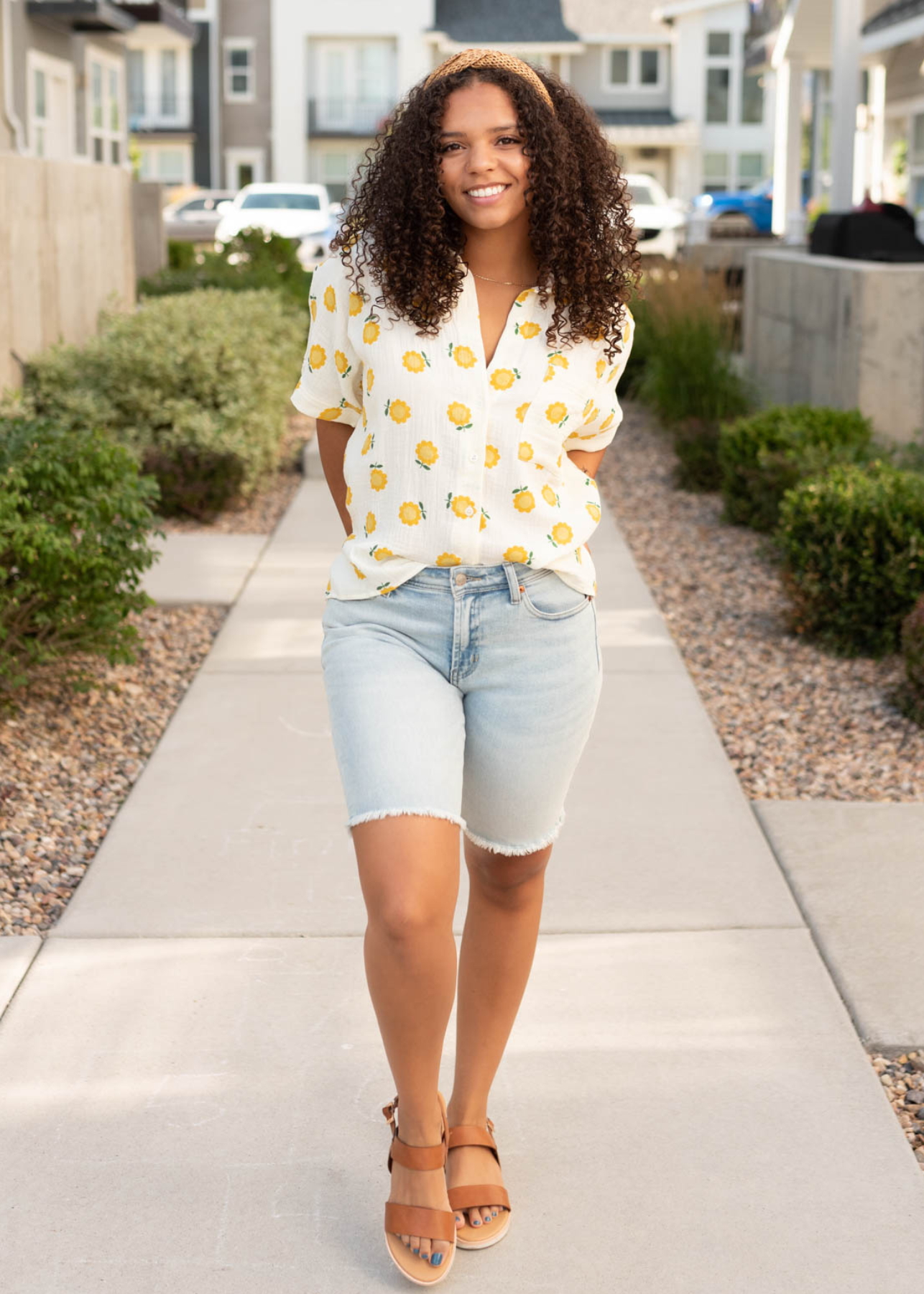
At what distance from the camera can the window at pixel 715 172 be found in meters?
45.0

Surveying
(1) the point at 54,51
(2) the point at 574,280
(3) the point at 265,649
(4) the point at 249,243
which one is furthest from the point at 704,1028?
(1) the point at 54,51

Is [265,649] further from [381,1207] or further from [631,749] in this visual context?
[381,1207]

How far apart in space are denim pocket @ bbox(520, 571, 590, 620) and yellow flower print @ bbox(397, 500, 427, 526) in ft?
0.62

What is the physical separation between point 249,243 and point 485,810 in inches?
507

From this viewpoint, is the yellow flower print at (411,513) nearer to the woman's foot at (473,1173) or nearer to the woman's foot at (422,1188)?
the woman's foot at (422,1188)

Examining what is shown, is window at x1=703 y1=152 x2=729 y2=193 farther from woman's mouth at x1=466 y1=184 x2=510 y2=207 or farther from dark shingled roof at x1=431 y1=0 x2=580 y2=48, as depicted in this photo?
woman's mouth at x1=466 y1=184 x2=510 y2=207

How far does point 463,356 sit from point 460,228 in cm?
24

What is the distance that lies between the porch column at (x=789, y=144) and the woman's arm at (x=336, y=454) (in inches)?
630

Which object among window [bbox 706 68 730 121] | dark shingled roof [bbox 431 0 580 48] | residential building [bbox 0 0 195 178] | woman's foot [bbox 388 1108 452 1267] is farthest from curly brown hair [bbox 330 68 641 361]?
window [bbox 706 68 730 121]

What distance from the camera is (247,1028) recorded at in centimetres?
310

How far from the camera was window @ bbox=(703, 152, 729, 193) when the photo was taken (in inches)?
1773

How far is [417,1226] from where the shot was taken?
7.68ft

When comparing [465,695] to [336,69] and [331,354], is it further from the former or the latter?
[336,69]

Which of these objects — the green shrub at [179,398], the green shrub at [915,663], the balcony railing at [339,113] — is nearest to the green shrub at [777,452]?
the green shrub at [915,663]
